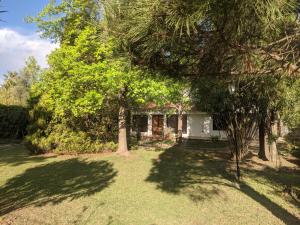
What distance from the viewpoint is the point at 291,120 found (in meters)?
12.7

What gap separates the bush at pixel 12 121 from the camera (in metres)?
26.2

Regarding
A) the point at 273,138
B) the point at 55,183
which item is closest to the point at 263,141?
the point at 273,138

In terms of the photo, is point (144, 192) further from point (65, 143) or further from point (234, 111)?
point (65, 143)

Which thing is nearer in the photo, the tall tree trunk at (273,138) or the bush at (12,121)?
the tall tree trunk at (273,138)

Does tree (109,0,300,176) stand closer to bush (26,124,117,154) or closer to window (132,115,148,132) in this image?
bush (26,124,117,154)

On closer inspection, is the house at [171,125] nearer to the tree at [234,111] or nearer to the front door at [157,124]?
the front door at [157,124]

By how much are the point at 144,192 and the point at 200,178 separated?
3075 mm

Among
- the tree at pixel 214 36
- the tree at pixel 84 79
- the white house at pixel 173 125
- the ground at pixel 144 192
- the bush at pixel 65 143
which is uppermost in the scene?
the tree at pixel 84 79

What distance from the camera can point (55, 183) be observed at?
35.4 feet

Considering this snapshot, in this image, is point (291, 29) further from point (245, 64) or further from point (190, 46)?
point (190, 46)

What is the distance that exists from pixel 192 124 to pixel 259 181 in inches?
680

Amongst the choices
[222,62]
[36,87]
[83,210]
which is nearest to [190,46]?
[222,62]

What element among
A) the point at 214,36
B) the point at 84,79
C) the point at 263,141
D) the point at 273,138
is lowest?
the point at 263,141

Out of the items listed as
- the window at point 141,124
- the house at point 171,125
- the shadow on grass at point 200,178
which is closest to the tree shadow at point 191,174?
the shadow on grass at point 200,178
